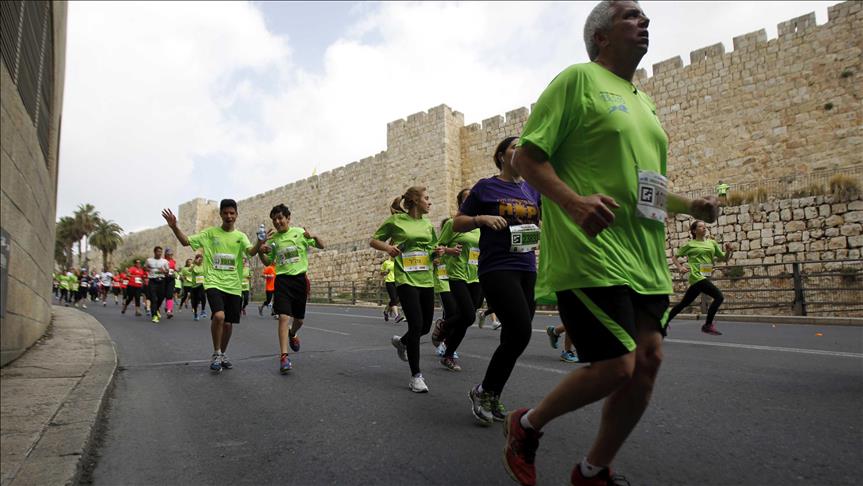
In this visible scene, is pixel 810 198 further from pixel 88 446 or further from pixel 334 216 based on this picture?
pixel 334 216

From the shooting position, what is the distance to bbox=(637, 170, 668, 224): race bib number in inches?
80.5

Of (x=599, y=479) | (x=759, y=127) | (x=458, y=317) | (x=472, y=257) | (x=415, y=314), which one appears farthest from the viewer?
(x=759, y=127)

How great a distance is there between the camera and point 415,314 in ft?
15.3

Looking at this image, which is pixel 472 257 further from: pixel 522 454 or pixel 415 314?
pixel 522 454

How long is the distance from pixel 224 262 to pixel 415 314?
8.69ft

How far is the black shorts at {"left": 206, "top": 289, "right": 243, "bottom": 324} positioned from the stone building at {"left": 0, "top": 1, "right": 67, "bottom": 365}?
1.71 m

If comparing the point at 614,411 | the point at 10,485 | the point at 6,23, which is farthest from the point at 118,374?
the point at 614,411

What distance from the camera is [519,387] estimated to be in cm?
448

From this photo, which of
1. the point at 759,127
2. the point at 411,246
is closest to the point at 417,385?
the point at 411,246

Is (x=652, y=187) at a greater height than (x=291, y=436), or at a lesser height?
greater

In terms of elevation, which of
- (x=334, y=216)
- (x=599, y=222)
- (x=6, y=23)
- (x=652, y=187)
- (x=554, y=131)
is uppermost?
(x=334, y=216)

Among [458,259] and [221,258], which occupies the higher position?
[221,258]

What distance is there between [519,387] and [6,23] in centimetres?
522

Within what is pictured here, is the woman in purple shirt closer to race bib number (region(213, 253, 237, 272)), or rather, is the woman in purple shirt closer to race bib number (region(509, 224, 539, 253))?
race bib number (region(509, 224, 539, 253))
